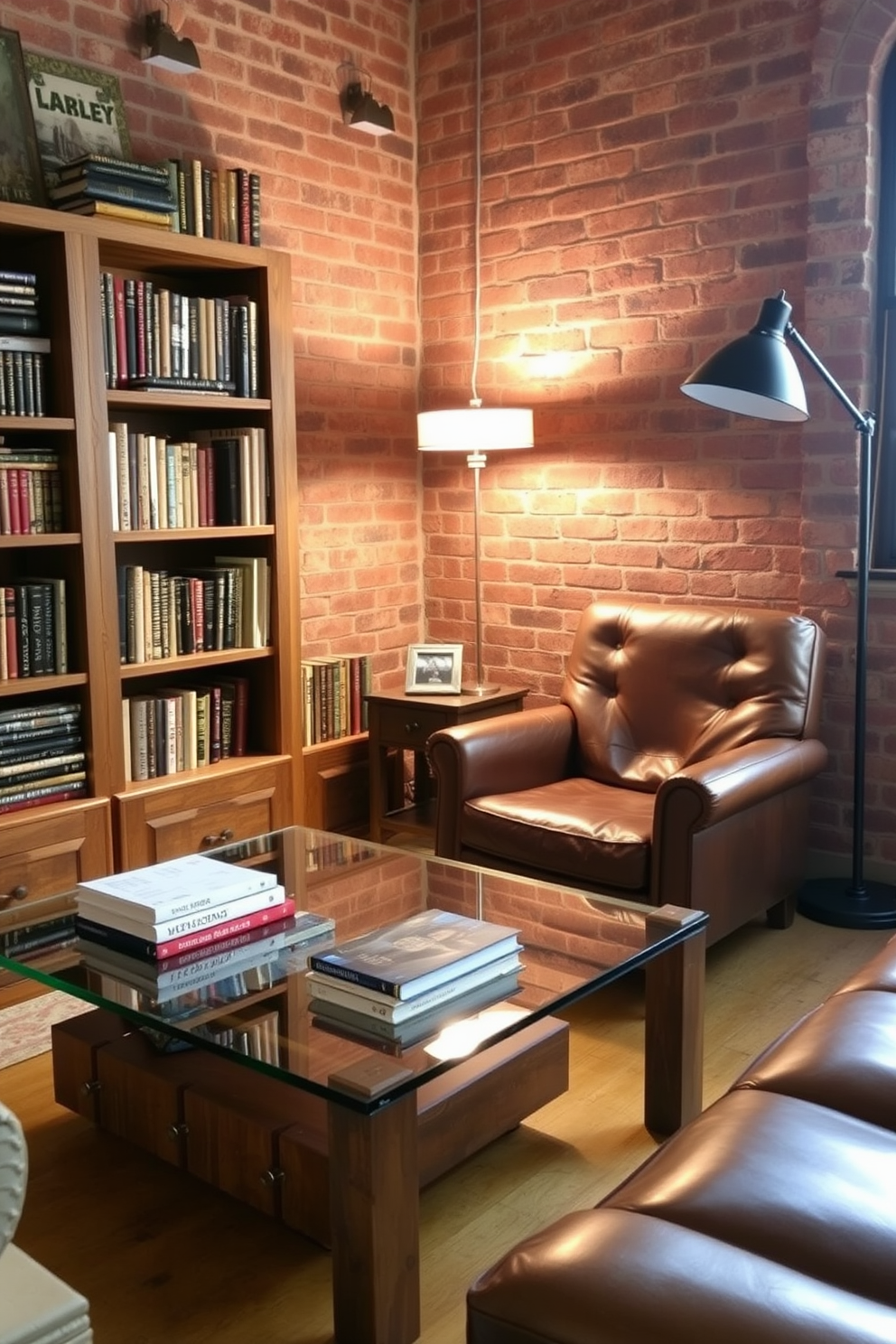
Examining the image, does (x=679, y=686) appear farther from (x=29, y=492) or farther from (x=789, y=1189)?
(x=789, y=1189)

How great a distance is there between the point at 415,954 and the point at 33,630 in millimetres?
1567

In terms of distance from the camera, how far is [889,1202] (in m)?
1.33

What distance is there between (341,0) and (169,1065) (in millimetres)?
3413

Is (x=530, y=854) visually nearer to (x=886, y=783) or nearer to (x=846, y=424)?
(x=886, y=783)

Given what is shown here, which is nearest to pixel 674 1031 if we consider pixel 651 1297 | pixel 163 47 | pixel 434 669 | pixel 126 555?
pixel 651 1297

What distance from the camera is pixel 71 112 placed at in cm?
327

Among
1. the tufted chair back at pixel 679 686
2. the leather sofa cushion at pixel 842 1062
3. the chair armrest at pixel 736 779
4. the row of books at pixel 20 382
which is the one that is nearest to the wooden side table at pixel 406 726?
the tufted chair back at pixel 679 686

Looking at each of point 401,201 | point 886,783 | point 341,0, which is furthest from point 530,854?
point 341,0

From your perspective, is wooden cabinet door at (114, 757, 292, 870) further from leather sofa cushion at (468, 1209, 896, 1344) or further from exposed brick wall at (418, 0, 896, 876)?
leather sofa cushion at (468, 1209, 896, 1344)

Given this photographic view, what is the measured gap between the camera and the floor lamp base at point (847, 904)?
3.31 m

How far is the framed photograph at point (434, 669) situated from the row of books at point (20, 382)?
1459mm

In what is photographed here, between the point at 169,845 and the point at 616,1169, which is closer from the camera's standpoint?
the point at 616,1169

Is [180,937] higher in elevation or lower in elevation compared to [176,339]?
lower

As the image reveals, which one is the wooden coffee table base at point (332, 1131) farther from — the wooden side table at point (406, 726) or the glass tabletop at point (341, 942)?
the wooden side table at point (406, 726)
